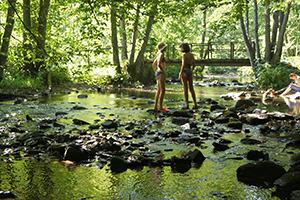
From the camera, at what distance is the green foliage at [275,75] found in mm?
17188

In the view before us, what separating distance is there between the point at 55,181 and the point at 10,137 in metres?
2.46

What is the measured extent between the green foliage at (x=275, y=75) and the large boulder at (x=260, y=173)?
14.7 meters

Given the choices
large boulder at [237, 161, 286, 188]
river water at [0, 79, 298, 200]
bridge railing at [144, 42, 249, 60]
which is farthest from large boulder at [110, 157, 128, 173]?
bridge railing at [144, 42, 249, 60]

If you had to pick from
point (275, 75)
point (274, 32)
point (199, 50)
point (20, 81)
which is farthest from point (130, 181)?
point (199, 50)

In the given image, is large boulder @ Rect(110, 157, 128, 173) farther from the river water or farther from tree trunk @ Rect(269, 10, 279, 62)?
tree trunk @ Rect(269, 10, 279, 62)

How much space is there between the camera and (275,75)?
1723 cm

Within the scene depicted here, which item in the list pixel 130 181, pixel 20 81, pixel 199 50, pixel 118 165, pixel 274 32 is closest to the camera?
pixel 130 181

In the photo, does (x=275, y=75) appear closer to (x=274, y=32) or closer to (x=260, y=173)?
(x=274, y=32)

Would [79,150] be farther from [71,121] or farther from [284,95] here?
[284,95]

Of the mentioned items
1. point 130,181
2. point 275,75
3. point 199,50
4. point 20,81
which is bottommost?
point 130,181

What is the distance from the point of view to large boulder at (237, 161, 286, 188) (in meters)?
3.55

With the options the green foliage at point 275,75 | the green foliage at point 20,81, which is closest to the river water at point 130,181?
the green foliage at point 20,81

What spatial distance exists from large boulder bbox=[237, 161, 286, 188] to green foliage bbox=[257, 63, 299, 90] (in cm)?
1466

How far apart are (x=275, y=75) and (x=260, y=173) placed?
15.1 meters
